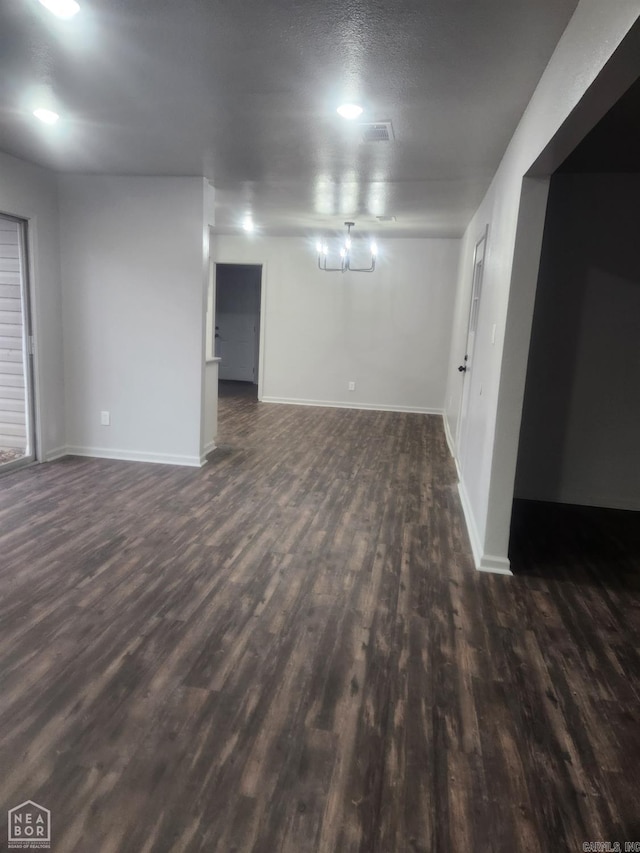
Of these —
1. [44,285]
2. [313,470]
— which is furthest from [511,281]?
[44,285]

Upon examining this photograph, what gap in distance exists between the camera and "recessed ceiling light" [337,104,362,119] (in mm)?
2672

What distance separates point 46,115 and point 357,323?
5.09 metres

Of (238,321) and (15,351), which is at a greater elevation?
(238,321)

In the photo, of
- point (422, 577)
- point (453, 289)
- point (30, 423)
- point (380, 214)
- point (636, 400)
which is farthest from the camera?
point (453, 289)

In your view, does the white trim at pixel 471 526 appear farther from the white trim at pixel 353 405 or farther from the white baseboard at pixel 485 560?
the white trim at pixel 353 405

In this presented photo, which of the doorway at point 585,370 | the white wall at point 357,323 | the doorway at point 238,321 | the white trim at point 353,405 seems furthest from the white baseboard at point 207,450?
the doorway at point 238,321

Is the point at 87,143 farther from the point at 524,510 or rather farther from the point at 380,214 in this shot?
the point at 524,510

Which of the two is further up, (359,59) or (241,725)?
(359,59)

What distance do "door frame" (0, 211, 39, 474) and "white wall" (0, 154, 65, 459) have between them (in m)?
0.03

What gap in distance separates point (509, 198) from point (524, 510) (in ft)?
7.30

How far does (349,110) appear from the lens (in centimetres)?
271

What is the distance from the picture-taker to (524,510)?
4023 millimetres

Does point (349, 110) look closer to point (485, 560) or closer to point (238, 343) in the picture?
point (485, 560)

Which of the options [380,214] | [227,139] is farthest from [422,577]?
[380,214]
